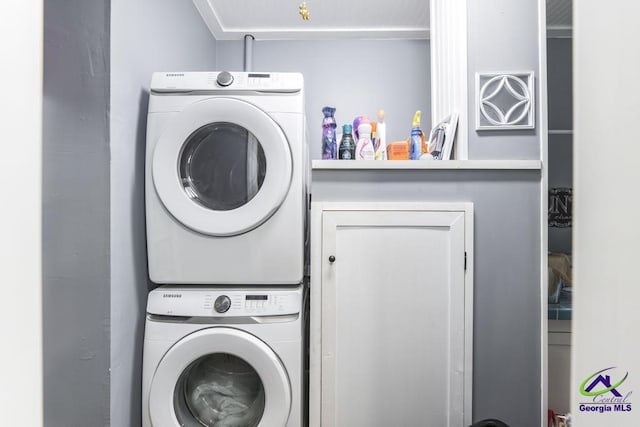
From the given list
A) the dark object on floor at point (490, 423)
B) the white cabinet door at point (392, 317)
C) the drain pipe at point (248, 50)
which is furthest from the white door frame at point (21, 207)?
the drain pipe at point (248, 50)

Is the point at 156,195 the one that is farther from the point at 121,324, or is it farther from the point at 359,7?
the point at 359,7

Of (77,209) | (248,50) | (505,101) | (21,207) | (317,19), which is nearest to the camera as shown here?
(21,207)

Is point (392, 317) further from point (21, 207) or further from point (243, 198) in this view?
point (21, 207)

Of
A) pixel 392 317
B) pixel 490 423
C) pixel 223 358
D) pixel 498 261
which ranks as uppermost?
pixel 498 261

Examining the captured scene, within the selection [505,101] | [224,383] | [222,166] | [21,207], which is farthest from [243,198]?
[505,101]

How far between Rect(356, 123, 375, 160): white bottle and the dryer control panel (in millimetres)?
595

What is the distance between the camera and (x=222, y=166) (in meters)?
1.18

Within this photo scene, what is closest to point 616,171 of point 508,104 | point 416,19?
point 508,104

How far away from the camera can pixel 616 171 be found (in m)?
0.24

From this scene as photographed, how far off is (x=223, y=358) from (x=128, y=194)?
0.68m

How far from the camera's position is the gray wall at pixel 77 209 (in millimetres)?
1024

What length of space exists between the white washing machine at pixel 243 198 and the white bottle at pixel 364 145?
27 cm

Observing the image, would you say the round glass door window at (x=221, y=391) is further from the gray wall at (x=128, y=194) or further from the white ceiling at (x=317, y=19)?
the white ceiling at (x=317, y=19)

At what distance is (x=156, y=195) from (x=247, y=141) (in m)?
0.38
